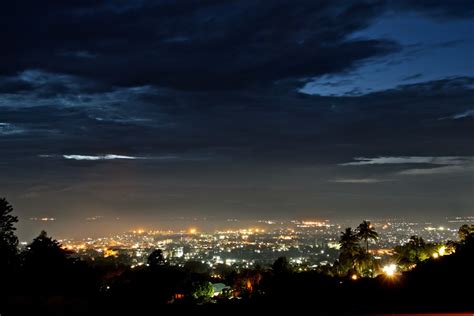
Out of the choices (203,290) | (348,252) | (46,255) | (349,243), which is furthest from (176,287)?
(349,243)

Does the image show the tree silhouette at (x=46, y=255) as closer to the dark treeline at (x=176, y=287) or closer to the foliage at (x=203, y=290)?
the dark treeline at (x=176, y=287)

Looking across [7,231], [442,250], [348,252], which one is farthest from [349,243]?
[7,231]

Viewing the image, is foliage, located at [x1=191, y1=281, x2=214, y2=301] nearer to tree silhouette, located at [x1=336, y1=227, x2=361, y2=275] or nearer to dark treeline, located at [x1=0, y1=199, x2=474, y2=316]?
→ dark treeline, located at [x1=0, y1=199, x2=474, y2=316]

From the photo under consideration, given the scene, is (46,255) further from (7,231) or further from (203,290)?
(203,290)

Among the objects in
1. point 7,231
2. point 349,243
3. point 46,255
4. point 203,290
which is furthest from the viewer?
point 349,243

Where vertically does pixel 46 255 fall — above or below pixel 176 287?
above

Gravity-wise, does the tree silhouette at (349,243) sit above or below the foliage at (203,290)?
above

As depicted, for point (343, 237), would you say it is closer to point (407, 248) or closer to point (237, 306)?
point (407, 248)

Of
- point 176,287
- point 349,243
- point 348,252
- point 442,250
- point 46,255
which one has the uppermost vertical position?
point 349,243

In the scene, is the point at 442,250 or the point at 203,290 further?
the point at 442,250

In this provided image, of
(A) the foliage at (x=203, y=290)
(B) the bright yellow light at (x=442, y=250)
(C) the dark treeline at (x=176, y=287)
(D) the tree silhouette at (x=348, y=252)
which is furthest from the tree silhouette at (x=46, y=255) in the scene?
(B) the bright yellow light at (x=442, y=250)

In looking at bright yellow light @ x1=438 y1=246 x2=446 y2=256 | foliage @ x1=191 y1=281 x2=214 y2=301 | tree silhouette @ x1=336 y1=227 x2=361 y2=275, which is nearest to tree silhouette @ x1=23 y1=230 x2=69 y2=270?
foliage @ x1=191 y1=281 x2=214 y2=301

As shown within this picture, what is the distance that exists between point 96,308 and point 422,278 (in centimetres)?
1366

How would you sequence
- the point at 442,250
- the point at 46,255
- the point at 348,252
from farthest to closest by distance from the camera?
the point at 348,252 < the point at 442,250 < the point at 46,255
